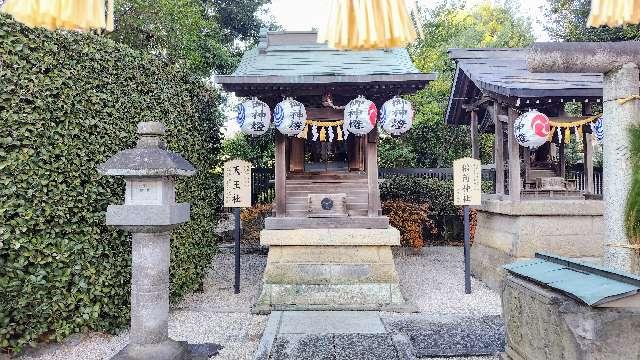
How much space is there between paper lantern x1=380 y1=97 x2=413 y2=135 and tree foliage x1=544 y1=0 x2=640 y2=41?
6422 millimetres

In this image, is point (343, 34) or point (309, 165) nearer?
point (343, 34)

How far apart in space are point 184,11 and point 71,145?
279 inches

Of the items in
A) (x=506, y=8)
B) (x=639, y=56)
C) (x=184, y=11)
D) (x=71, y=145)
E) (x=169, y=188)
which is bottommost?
(x=169, y=188)

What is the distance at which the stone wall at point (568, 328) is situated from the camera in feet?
9.88

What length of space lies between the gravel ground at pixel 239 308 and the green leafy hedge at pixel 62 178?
0.27 metres

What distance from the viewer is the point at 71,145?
17.8 ft

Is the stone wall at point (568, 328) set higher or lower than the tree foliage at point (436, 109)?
lower

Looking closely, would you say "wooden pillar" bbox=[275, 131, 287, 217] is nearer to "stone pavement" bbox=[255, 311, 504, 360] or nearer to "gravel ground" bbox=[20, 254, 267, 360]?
"gravel ground" bbox=[20, 254, 267, 360]

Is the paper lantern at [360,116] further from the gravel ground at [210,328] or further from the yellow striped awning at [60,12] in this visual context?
the yellow striped awning at [60,12]

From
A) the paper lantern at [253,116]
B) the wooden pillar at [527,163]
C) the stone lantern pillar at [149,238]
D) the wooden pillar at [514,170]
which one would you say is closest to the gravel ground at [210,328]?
the stone lantern pillar at [149,238]

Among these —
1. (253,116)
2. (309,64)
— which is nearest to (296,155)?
(253,116)

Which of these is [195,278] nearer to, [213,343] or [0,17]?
[213,343]

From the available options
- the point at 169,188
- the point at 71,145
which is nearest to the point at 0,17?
the point at 71,145

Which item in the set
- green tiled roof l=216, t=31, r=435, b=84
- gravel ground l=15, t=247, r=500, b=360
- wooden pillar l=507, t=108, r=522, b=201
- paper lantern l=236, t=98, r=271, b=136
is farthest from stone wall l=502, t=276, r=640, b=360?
paper lantern l=236, t=98, r=271, b=136
